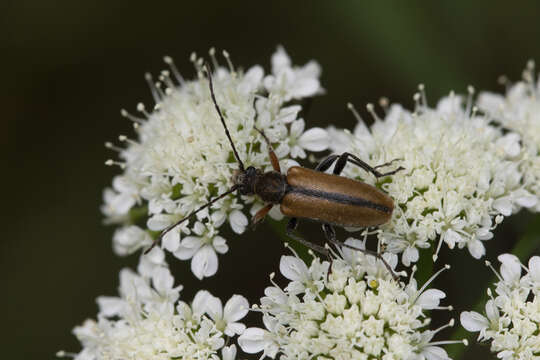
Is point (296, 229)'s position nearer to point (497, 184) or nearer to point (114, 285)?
point (497, 184)

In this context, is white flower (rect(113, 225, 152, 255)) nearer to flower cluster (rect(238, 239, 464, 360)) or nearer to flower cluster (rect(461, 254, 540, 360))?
flower cluster (rect(238, 239, 464, 360))

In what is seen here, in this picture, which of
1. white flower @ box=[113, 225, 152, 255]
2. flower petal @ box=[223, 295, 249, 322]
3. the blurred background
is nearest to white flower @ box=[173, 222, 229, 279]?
flower petal @ box=[223, 295, 249, 322]

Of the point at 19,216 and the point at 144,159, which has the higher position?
the point at 19,216

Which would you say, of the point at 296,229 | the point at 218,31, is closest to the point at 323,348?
the point at 296,229

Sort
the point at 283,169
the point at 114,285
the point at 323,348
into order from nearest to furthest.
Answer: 1. the point at 323,348
2. the point at 283,169
3. the point at 114,285

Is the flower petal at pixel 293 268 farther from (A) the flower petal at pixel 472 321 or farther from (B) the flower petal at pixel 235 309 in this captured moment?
(A) the flower petal at pixel 472 321

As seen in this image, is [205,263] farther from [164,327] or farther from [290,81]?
[290,81]
